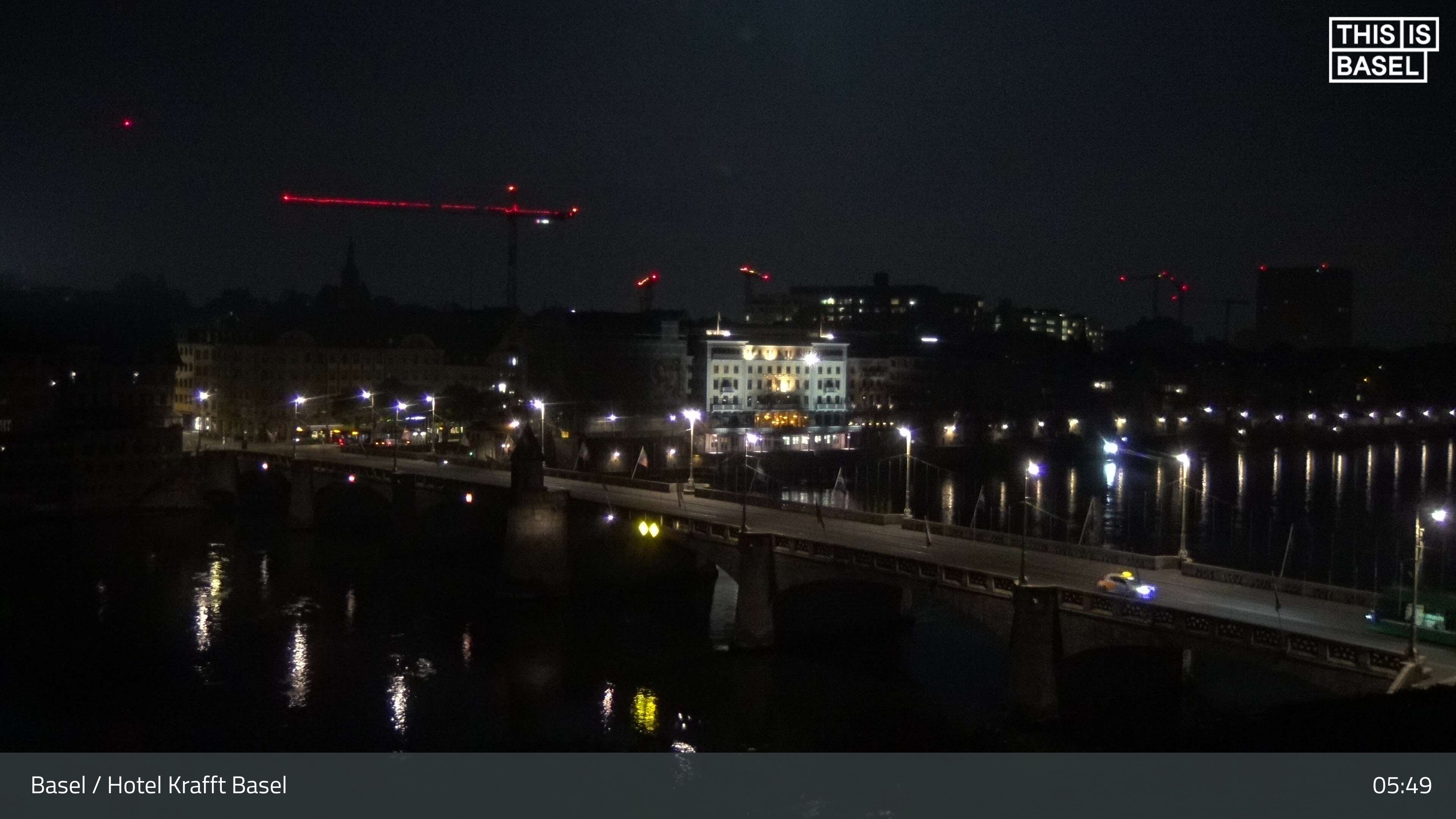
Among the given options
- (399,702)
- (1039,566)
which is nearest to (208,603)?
(399,702)

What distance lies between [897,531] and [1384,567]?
26837 mm

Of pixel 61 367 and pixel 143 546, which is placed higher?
pixel 61 367

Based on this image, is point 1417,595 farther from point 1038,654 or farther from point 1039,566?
point 1039,566

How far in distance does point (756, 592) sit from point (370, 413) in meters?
77.1

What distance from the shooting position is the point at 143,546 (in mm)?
63531

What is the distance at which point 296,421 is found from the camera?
102562 millimetres

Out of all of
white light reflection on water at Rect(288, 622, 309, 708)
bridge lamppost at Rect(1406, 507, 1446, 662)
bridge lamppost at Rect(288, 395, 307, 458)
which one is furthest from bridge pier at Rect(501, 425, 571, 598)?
bridge lamppost at Rect(288, 395, 307, 458)

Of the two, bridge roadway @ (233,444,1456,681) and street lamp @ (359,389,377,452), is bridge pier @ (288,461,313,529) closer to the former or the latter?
bridge roadway @ (233,444,1456,681)

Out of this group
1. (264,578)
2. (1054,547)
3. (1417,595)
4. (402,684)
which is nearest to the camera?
(1417,595)

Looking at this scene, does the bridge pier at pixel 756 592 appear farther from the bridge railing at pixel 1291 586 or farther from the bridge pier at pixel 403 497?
the bridge pier at pixel 403 497
